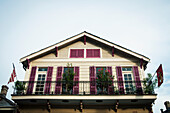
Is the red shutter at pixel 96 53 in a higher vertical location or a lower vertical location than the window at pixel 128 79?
higher

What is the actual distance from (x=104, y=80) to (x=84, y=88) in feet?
5.09

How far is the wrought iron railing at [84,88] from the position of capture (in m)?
11.0

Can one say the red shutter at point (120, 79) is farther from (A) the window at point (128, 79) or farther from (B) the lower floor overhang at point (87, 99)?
(B) the lower floor overhang at point (87, 99)

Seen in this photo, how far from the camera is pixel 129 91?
447 inches

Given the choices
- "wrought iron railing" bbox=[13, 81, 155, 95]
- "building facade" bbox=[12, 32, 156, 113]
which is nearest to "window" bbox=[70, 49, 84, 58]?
"building facade" bbox=[12, 32, 156, 113]

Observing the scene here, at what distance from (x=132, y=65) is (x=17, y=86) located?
8.50 meters

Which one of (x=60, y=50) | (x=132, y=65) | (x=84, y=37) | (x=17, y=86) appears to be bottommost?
(x=17, y=86)

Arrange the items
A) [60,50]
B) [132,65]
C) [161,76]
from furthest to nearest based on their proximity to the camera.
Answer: [60,50]
[132,65]
[161,76]

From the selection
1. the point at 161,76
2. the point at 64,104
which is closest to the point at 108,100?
the point at 64,104

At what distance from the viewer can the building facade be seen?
Answer: 10359 mm

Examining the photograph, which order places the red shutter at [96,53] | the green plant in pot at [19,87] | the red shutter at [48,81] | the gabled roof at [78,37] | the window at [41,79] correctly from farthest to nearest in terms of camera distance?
the red shutter at [96,53] → the gabled roof at [78,37] → the window at [41,79] → the red shutter at [48,81] → the green plant in pot at [19,87]

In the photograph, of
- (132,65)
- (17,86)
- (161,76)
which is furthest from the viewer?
(132,65)

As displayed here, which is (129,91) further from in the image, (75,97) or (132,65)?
(75,97)

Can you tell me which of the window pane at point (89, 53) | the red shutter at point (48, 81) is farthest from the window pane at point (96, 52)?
the red shutter at point (48, 81)
